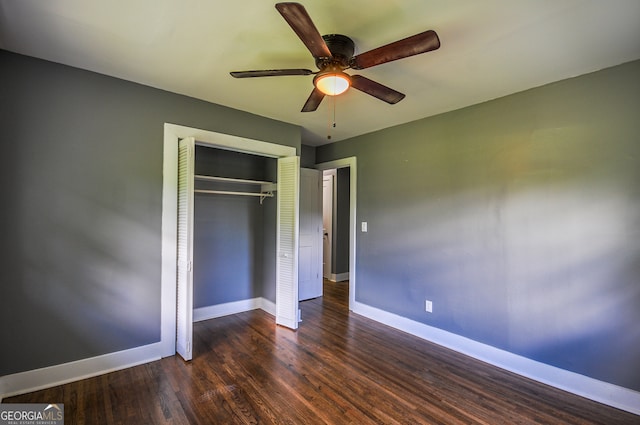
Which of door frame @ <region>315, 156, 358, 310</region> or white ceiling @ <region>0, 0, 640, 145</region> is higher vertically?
white ceiling @ <region>0, 0, 640, 145</region>

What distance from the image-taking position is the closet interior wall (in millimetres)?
3775

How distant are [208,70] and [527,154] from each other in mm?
2859

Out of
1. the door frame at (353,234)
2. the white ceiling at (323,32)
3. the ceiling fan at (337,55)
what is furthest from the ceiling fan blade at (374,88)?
the door frame at (353,234)

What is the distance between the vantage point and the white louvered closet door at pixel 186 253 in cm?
271

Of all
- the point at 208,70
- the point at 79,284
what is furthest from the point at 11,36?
the point at 79,284

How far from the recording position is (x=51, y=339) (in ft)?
7.62

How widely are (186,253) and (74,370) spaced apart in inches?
48.0

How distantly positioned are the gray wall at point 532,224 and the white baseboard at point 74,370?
2.70 m

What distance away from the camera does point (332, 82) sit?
1.93m

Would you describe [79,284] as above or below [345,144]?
below

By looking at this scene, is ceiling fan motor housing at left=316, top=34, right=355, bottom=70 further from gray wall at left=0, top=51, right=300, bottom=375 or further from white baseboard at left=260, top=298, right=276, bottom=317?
white baseboard at left=260, top=298, right=276, bottom=317

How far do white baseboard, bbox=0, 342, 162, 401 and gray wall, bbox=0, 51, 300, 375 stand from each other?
0.21 feet

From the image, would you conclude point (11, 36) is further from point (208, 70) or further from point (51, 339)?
point (51, 339)

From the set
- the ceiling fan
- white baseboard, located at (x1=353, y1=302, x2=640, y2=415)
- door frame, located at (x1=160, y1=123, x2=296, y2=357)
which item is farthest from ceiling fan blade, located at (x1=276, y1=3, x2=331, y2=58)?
white baseboard, located at (x1=353, y1=302, x2=640, y2=415)
